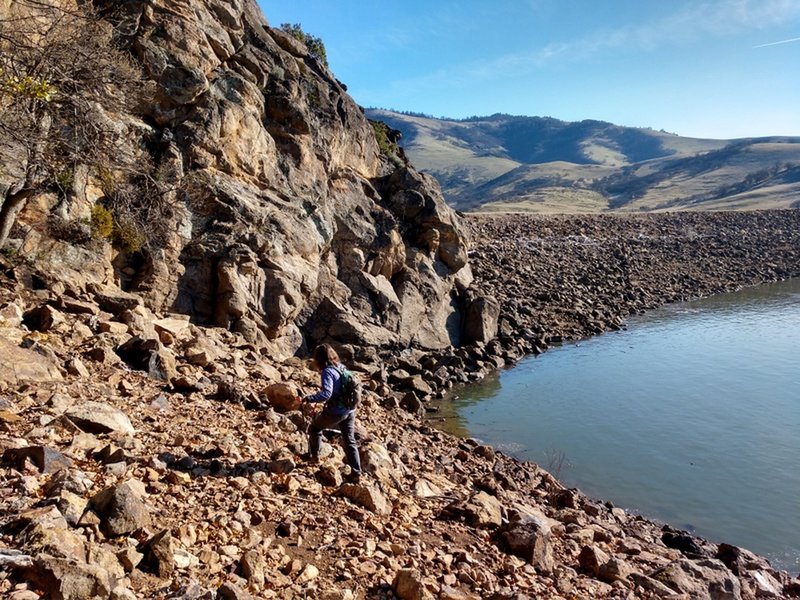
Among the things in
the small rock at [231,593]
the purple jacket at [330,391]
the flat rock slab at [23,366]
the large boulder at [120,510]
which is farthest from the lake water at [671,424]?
the flat rock slab at [23,366]

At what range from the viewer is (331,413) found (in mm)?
8562

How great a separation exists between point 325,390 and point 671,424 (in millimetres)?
13474

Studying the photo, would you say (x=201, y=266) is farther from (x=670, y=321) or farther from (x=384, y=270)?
(x=670, y=321)

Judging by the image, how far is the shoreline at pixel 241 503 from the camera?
5406 millimetres

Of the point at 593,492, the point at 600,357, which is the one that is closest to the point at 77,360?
the point at 593,492

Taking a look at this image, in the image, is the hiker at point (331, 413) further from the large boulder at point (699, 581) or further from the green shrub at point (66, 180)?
the green shrub at point (66, 180)

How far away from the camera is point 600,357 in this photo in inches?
1020

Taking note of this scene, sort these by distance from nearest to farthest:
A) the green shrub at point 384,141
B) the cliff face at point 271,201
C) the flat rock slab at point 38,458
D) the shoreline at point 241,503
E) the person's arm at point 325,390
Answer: the shoreline at point 241,503, the flat rock slab at point 38,458, the person's arm at point 325,390, the cliff face at point 271,201, the green shrub at point 384,141

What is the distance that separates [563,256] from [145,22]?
3414cm

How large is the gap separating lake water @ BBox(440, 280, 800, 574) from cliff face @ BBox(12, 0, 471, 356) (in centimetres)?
526

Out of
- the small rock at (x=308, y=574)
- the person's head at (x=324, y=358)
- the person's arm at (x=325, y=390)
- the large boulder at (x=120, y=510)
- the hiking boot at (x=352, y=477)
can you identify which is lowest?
the hiking boot at (x=352, y=477)

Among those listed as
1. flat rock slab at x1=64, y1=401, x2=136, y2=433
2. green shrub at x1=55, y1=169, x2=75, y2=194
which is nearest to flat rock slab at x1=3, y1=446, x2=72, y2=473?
flat rock slab at x1=64, y1=401, x2=136, y2=433

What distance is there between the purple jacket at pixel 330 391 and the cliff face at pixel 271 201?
8184 millimetres

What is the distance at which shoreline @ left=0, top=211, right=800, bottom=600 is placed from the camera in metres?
5.41
